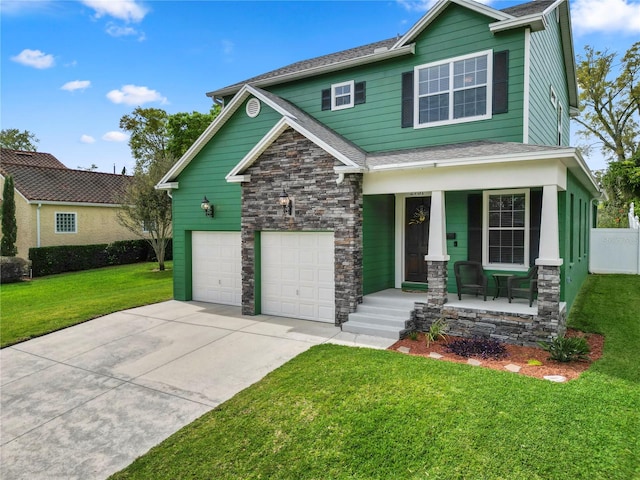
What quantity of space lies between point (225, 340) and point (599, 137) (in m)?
31.5

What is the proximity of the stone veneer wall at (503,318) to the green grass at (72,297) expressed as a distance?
8.32m

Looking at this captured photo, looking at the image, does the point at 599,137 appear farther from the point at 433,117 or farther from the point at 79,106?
the point at 79,106

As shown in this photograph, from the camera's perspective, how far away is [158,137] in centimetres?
3394

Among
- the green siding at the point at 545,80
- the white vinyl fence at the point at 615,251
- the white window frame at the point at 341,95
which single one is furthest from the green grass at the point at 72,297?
the white vinyl fence at the point at 615,251

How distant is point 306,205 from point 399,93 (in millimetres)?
3856

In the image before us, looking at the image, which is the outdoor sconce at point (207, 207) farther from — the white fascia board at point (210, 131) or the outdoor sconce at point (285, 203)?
the outdoor sconce at point (285, 203)

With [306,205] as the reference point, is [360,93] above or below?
above

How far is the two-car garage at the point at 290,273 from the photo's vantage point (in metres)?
9.01

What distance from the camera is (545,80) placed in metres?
9.73

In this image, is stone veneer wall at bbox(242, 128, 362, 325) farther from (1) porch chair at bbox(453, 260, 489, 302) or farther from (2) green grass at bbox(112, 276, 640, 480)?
(2) green grass at bbox(112, 276, 640, 480)

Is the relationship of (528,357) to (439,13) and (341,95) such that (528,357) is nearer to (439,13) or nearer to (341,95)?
(439,13)

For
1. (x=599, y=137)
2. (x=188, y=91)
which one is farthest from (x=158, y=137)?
(x=599, y=137)

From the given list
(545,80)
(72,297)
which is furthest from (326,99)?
(72,297)

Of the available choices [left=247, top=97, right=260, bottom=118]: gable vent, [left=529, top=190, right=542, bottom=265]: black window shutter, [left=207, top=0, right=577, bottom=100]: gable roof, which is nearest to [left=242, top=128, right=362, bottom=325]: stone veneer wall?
[left=247, top=97, right=260, bottom=118]: gable vent
